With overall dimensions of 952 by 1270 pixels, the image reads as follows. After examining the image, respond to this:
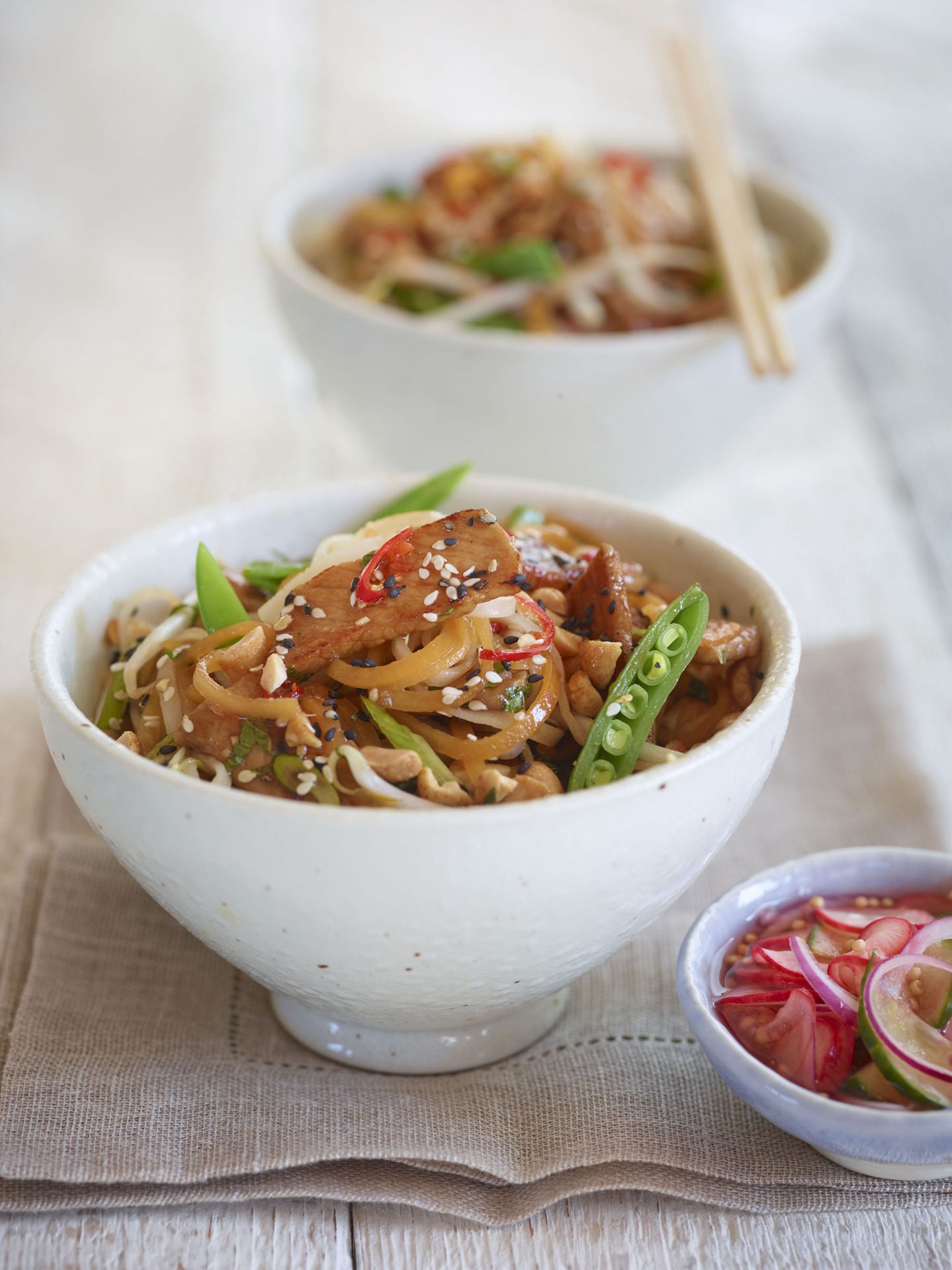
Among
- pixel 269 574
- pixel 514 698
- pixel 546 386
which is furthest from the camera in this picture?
pixel 546 386

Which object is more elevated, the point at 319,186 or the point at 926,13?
the point at 319,186

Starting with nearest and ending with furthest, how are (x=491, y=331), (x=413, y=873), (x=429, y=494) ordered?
(x=413, y=873) < (x=429, y=494) < (x=491, y=331)

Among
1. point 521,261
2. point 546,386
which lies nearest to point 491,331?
point 521,261

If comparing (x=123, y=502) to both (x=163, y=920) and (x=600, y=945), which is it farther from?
(x=600, y=945)

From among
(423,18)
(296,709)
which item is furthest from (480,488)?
(423,18)

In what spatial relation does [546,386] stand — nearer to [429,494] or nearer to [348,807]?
[429,494]

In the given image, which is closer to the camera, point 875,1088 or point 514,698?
point 875,1088

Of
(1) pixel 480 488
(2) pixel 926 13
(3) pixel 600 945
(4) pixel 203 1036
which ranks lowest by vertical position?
(2) pixel 926 13

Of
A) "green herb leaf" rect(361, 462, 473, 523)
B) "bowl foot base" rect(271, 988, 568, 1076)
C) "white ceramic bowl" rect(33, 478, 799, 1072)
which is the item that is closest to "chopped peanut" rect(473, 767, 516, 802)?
"white ceramic bowl" rect(33, 478, 799, 1072)
